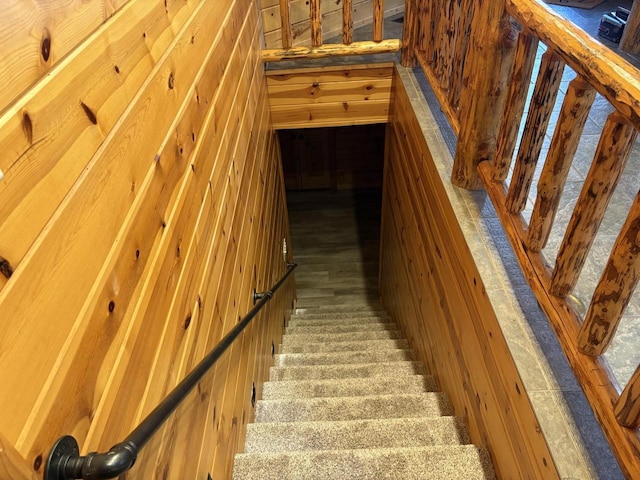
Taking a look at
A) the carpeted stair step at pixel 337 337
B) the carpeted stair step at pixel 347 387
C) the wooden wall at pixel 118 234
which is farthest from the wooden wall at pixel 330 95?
the carpeted stair step at pixel 347 387

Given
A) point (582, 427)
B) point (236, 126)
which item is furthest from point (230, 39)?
point (582, 427)

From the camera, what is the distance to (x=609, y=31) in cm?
326

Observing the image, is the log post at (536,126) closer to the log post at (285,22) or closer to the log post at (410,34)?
the log post at (410,34)

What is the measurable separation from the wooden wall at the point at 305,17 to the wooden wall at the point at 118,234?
190cm

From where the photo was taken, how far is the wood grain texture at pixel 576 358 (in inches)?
37.8

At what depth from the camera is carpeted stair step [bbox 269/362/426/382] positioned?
102 inches

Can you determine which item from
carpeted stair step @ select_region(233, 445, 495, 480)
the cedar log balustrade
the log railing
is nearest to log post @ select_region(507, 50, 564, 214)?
the cedar log balustrade

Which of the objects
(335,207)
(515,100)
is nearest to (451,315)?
(515,100)

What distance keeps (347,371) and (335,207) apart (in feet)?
14.5

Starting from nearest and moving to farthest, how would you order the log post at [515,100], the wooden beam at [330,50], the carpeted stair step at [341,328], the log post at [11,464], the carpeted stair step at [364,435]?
1. the log post at [11,464]
2. the log post at [515,100]
3. the carpeted stair step at [364,435]
4. the wooden beam at [330,50]
5. the carpeted stair step at [341,328]

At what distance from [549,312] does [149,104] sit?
1118 mm

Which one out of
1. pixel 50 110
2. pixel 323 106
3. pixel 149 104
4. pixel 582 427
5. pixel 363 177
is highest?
pixel 50 110

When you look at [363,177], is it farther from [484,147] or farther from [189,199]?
[189,199]

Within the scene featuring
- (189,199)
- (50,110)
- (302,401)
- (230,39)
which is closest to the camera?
(50,110)
